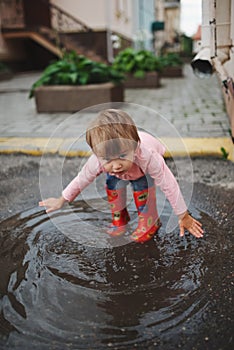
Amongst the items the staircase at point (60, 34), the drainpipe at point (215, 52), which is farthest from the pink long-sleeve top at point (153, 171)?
the staircase at point (60, 34)

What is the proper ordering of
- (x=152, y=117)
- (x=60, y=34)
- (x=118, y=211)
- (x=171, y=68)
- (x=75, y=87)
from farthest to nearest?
(x=60, y=34), (x=171, y=68), (x=75, y=87), (x=152, y=117), (x=118, y=211)

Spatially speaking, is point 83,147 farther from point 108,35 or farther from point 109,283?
point 108,35

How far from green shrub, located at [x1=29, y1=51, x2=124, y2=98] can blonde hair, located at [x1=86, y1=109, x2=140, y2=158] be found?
4151 millimetres

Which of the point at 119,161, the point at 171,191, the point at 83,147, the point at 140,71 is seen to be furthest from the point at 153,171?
the point at 140,71

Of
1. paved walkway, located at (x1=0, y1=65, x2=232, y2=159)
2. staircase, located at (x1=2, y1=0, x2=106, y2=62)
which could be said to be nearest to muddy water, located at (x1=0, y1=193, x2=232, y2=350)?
paved walkway, located at (x1=0, y1=65, x2=232, y2=159)

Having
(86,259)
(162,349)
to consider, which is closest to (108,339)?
(162,349)

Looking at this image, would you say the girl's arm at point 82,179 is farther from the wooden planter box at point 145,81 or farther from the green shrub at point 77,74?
the wooden planter box at point 145,81

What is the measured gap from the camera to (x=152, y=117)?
4.92 meters

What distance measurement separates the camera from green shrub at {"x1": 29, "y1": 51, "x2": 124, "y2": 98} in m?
5.77

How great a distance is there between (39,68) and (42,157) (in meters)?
14.1

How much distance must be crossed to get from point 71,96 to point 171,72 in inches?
271

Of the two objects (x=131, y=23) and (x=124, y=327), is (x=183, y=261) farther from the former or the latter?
(x=131, y=23)

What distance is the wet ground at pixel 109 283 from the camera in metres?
1.35

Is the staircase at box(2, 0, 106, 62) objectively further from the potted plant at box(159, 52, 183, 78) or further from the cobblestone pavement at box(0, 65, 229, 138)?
the cobblestone pavement at box(0, 65, 229, 138)
